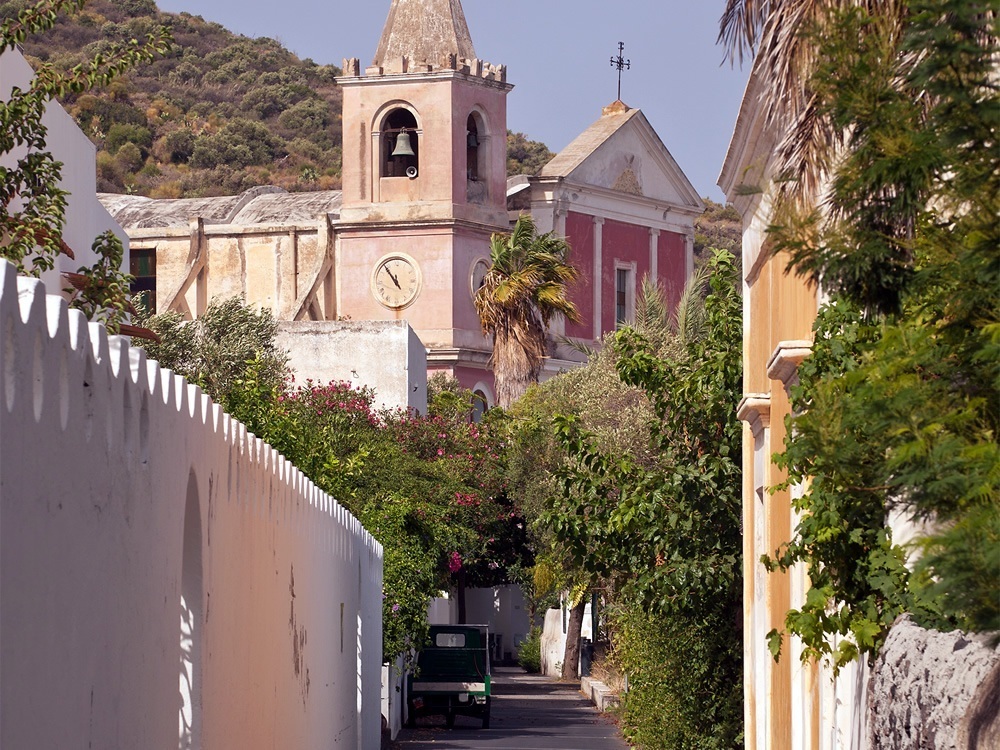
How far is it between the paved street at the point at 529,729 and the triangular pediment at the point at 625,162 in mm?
21257

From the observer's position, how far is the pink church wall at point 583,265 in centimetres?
5631

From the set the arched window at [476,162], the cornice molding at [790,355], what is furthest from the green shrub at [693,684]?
the arched window at [476,162]

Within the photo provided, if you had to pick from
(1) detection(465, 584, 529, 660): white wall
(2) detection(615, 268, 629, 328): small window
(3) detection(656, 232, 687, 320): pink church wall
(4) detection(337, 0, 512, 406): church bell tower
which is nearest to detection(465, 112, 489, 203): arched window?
(4) detection(337, 0, 512, 406): church bell tower

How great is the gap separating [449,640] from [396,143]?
24.6 metres

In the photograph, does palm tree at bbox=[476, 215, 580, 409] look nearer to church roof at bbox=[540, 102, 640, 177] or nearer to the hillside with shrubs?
church roof at bbox=[540, 102, 640, 177]

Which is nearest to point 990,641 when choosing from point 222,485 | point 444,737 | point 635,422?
point 222,485

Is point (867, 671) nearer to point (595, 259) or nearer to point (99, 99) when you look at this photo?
point (595, 259)

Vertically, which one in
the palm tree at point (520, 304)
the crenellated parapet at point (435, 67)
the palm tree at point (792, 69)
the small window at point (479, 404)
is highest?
the crenellated parapet at point (435, 67)

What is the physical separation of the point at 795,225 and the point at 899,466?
2.53ft

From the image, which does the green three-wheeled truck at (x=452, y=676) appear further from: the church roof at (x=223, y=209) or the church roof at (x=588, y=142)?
the church roof at (x=223, y=209)

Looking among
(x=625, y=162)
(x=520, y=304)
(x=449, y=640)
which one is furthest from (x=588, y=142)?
(x=449, y=640)

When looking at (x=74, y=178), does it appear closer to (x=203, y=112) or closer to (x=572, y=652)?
(x=572, y=652)

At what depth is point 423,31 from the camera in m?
52.6

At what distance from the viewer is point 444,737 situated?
27344mm
